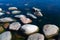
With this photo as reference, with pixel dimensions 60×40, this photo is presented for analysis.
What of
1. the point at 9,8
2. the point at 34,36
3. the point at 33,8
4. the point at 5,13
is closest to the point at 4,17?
the point at 5,13

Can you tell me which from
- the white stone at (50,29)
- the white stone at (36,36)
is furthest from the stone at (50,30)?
the white stone at (36,36)

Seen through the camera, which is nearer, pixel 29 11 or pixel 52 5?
pixel 29 11

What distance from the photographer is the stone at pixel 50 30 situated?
267cm

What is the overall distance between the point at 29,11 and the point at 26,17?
1.20ft

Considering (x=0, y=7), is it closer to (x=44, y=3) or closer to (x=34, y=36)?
(x=44, y=3)

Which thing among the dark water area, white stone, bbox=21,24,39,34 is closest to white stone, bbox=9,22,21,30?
white stone, bbox=21,24,39,34

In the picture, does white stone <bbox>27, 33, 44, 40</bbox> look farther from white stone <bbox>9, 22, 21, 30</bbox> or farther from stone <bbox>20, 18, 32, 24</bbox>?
stone <bbox>20, 18, 32, 24</bbox>

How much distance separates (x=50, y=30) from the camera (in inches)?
108

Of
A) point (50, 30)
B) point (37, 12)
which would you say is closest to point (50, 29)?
point (50, 30)

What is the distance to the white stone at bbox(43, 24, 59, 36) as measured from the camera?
2.68 metres

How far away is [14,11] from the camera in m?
3.62

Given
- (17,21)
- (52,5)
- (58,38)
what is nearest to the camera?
(58,38)

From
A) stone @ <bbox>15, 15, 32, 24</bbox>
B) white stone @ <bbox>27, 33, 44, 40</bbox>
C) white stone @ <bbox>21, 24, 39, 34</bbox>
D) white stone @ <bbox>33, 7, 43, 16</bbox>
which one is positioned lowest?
white stone @ <bbox>27, 33, 44, 40</bbox>

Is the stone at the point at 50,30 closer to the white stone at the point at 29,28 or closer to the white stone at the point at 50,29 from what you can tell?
the white stone at the point at 50,29
